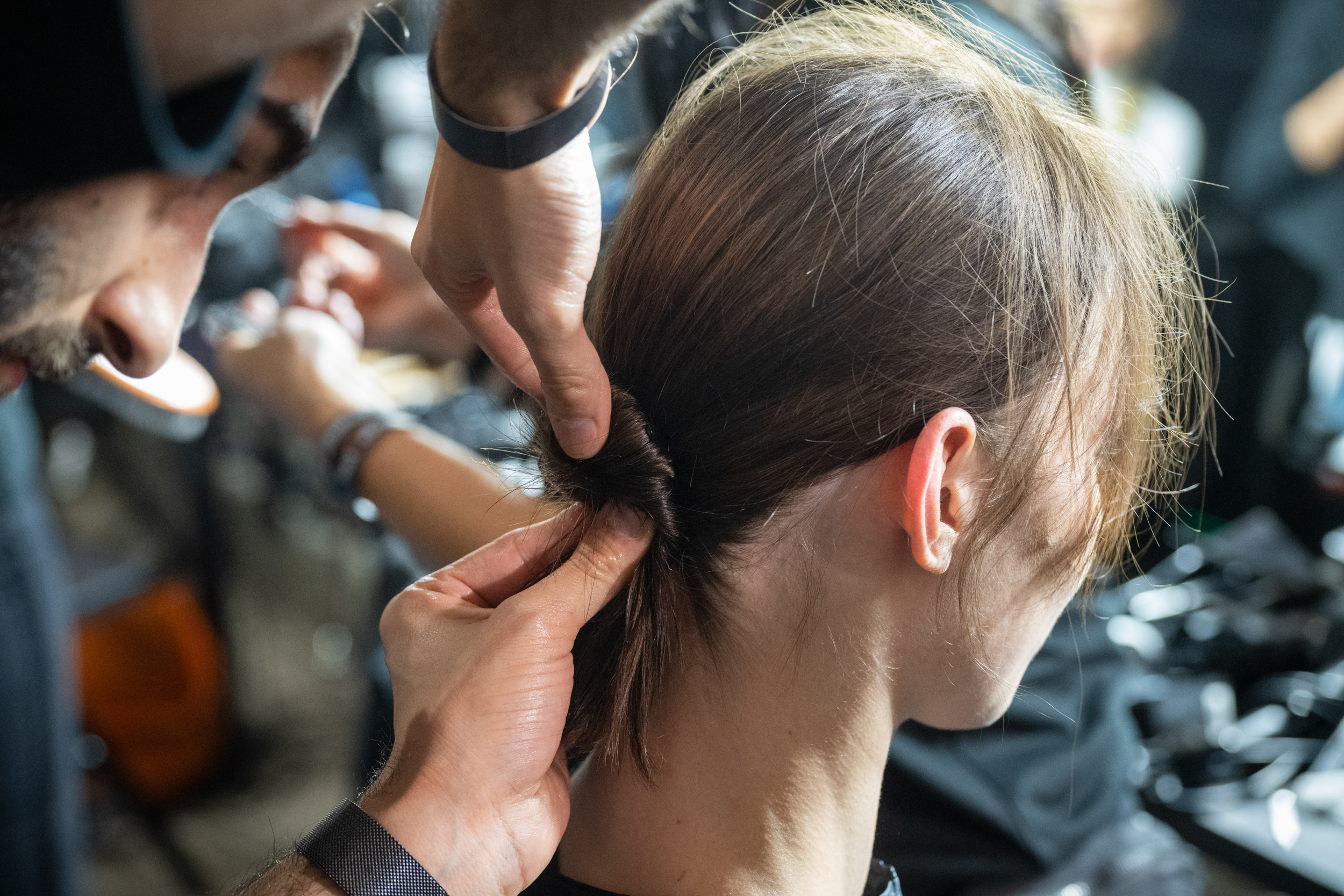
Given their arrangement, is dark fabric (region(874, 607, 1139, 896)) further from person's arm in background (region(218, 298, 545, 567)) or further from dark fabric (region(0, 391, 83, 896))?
dark fabric (region(0, 391, 83, 896))

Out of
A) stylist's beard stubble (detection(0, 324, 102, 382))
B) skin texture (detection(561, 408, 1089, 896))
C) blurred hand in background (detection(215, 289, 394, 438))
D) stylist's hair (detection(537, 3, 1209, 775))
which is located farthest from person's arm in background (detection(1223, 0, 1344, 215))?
stylist's beard stubble (detection(0, 324, 102, 382))

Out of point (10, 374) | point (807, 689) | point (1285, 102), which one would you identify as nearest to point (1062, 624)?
point (807, 689)

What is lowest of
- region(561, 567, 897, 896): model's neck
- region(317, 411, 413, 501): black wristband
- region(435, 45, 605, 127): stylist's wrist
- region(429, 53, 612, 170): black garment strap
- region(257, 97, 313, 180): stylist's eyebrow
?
region(317, 411, 413, 501): black wristband

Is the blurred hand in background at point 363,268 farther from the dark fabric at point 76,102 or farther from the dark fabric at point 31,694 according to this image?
the dark fabric at point 76,102

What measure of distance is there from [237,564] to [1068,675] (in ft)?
7.69

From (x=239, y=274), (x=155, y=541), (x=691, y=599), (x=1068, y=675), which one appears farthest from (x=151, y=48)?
(x=155, y=541)

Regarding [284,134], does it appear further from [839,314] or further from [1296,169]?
[1296,169]

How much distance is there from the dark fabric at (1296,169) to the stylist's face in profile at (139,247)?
7.62 ft

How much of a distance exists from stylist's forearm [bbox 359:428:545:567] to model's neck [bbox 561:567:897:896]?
468 millimetres

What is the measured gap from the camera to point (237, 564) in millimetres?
2664

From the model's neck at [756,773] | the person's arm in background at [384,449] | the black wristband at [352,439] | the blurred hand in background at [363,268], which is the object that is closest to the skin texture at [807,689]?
the model's neck at [756,773]

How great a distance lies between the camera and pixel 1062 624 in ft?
3.87

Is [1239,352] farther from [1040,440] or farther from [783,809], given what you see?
[783,809]

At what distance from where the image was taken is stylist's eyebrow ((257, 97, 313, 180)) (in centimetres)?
65
